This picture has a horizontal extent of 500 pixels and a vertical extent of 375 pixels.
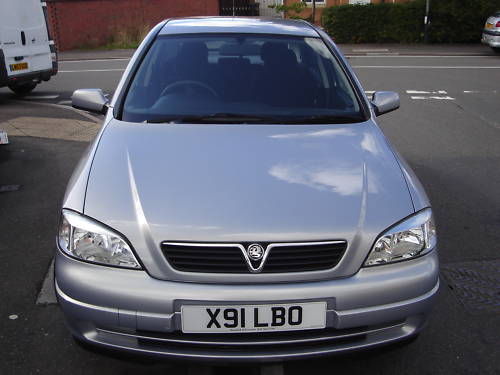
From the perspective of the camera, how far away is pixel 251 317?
2.42 m

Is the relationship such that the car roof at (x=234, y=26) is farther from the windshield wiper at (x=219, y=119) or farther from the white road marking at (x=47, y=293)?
the white road marking at (x=47, y=293)

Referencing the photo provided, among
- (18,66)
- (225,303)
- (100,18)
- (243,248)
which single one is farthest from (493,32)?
(225,303)

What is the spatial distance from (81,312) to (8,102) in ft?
31.7

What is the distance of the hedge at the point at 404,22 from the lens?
22062 millimetres

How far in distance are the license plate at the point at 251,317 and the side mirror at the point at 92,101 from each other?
6.69 feet

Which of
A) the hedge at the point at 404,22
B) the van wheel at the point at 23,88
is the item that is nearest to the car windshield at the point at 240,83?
the van wheel at the point at 23,88

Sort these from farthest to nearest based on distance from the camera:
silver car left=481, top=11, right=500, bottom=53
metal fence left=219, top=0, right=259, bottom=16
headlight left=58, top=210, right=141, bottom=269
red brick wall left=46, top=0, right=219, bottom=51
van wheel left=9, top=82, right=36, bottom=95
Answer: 1. metal fence left=219, top=0, right=259, bottom=16
2. red brick wall left=46, top=0, right=219, bottom=51
3. silver car left=481, top=11, right=500, bottom=53
4. van wheel left=9, top=82, right=36, bottom=95
5. headlight left=58, top=210, right=141, bottom=269

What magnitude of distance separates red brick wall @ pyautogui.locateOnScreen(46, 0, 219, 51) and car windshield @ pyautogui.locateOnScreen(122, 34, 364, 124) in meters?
21.2

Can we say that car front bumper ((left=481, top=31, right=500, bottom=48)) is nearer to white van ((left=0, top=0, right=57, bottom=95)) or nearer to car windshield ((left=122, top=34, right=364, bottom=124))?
white van ((left=0, top=0, right=57, bottom=95))

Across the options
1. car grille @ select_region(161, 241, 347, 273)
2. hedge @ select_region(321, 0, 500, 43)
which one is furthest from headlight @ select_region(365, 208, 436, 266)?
hedge @ select_region(321, 0, 500, 43)

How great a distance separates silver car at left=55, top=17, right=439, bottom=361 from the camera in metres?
2.43

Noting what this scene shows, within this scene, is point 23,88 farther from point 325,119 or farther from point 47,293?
point 325,119

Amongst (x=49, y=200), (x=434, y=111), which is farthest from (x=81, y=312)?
(x=434, y=111)

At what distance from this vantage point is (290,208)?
102 inches
